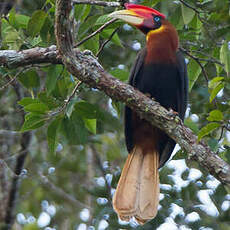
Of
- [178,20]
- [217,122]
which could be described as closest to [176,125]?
[217,122]

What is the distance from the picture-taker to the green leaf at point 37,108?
297 centimetres

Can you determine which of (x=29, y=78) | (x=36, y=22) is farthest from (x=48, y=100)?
(x=36, y=22)

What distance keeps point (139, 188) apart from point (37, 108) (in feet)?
3.23

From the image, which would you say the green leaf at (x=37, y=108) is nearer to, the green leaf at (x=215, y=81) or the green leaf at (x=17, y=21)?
the green leaf at (x=17, y=21)

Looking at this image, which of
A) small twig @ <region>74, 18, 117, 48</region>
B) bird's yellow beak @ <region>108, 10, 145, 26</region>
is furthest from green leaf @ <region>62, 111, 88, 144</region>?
bird's yellow beak @ <region>108, 10, 145, 26</region>

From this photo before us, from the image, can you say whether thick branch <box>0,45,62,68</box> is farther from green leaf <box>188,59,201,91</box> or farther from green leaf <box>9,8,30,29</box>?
green leaf <box>188,59,201,91</box>

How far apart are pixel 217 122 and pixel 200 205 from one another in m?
1.30

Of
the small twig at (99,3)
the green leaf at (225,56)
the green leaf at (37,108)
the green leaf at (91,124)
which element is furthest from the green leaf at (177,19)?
the green leaf at (37,108)

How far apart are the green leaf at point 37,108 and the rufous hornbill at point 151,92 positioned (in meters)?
0.81

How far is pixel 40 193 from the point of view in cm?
541

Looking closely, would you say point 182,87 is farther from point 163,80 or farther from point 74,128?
point 74,128

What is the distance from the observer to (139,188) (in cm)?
352

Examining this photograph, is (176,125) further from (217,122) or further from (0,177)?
(0,177)

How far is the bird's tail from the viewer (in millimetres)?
3348
